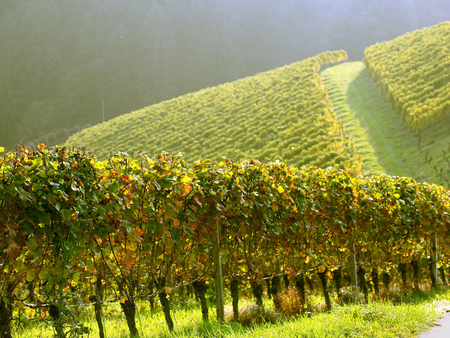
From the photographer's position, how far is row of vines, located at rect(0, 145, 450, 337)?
287 cm

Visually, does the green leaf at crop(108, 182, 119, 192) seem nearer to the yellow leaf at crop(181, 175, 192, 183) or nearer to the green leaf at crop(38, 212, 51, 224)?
the green leaf at crop(38, 212, 51, 224)

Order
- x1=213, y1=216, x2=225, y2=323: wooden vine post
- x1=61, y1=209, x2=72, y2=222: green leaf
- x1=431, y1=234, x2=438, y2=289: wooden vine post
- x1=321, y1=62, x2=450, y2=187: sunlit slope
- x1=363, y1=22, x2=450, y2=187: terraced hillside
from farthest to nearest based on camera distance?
x1=363, y1=22, x2=450, y2=187: terraced hillside < x1=321, y1=62, x2=450, y2=187: sunlit slope < x1=431, y1=234, x2=438, y2=289: wooden vine post < x1=213, y1=216, x2=225, y2=323: wooden vine post < x1=61, y1=209, x2=72, y2=222: green leaf

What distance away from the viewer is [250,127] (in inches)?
994

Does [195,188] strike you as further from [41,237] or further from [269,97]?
[269,97]

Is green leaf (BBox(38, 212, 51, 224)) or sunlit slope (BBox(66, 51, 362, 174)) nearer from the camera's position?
green leaf (BBox(38, 212, 51, 224))

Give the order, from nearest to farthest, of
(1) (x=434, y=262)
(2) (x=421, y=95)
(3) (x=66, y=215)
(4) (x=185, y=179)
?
(3) (x=66, y=215) < (4) (x=185, y=179) < (1) (x=434, y=262) < (2) (x=421, y=95)

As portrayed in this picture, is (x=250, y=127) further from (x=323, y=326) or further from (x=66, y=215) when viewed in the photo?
(x=66, y=215)

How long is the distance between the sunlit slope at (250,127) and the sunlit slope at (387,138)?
119 cm

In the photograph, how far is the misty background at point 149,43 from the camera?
113 meters

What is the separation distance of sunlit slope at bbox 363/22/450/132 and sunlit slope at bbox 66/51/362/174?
4041 mm

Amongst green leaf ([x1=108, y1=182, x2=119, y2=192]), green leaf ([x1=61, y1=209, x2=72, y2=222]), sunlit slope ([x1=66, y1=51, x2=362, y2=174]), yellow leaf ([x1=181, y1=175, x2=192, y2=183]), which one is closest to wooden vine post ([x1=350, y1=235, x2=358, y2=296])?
yellow leaf ([x1=181, y1=175, x2=192, y2=183])

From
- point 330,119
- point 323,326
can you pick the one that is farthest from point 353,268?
point 330,119

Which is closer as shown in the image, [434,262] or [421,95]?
[434,262]

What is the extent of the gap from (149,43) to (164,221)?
5318 inches
